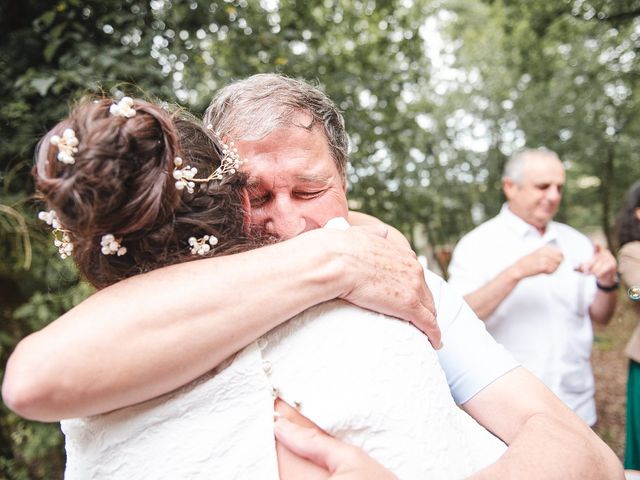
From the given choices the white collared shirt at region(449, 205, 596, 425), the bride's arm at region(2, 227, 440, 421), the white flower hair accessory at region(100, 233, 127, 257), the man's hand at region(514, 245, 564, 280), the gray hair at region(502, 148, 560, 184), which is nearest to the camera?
the bride's arm at region(2, 227, 440, 421)

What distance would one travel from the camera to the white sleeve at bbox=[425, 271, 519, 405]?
4.53 feet


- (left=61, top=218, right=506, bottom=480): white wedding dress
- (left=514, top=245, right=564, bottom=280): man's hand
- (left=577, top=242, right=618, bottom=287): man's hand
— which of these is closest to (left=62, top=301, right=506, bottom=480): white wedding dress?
(left=61, top=218, right=506, bottom=480): white wedding dress

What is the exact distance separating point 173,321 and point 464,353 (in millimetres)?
889

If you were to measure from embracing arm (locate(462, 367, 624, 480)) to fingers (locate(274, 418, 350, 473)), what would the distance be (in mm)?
327

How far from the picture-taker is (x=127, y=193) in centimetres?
87

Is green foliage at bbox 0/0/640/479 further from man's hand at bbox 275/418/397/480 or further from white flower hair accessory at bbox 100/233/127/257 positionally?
man's hand at bbox 275/418/397/480

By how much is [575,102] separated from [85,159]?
1108 centimetres

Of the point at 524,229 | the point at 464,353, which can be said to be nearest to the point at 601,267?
the point at 524,229

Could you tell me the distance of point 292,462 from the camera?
0.93 m

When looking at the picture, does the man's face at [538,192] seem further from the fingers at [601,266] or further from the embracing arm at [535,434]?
the embracing arm at [535,434]

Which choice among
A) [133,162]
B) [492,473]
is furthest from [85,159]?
[492,473]

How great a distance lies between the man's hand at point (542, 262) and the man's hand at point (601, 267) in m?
0.16

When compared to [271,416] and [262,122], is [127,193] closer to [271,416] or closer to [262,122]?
[271,416]

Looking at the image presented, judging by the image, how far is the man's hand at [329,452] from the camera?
88 centimetres
